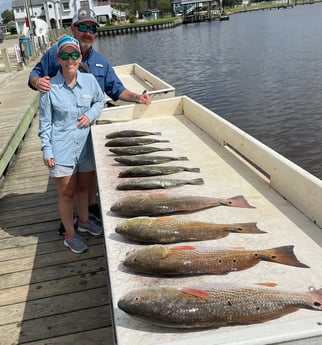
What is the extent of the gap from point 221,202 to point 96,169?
4.95ft

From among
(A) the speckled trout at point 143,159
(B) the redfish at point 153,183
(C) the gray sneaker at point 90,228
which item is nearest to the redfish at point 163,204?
(B) the redfish at point 153,183

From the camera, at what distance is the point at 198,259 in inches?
95.0

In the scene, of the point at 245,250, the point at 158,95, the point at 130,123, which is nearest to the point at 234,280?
the point at 245,250

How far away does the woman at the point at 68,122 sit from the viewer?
3.82 metres

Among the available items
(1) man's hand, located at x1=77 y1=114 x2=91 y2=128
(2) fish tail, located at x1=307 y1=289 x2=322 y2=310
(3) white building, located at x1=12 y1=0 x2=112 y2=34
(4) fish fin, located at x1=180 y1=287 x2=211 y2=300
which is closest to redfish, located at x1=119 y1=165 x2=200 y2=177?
(1) man's hand, located at x1=77 y1=114 x2=91 y2=128

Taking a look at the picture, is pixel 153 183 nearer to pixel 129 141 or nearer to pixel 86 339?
pixel 129 141

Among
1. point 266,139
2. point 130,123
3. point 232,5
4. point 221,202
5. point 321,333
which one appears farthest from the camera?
point 232,5

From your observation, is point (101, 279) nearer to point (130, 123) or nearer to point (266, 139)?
point (130, 123)

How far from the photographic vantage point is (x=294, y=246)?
2.66 meters

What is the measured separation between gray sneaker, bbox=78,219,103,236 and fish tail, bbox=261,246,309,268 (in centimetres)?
277

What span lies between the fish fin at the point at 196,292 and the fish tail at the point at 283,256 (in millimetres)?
593

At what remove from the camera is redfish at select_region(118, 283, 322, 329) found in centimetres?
195

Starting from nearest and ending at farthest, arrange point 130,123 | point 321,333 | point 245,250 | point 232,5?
point 321,333 < point 245,250 < point 130,123 < point 232,5

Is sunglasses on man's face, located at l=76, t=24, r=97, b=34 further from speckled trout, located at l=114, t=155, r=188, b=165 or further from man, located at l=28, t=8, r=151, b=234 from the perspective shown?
speckled trout, located at l=114, t=155, r=188, b=165
